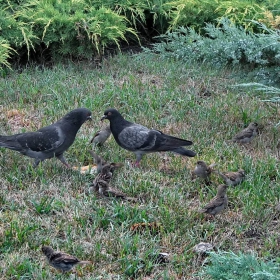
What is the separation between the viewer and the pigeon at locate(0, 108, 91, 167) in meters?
5.86

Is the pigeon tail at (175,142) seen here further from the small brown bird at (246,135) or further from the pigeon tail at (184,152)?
the small brown bird at (246,135)

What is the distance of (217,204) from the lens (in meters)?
5.05

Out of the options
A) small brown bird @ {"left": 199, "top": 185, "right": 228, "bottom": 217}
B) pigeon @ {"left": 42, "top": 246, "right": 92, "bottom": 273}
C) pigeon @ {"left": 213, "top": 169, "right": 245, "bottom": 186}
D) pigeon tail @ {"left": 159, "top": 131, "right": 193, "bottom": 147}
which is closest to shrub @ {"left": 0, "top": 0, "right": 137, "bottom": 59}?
pigeon tail @ {"left": 159, "top": 131, "right": 193, "bottom": 147}

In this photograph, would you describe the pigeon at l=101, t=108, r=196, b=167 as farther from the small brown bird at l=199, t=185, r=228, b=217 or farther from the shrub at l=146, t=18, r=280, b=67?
the shrub at l=146, t=18, r=280, b=67

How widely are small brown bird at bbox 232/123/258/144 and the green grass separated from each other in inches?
3.4

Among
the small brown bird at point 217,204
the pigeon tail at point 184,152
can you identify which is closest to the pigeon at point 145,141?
the pigeon tail at point 184,152

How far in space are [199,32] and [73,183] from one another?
14.9 ft

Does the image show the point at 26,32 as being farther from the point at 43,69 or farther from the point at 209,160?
the point at 209,160

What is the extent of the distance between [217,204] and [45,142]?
77.2 inches

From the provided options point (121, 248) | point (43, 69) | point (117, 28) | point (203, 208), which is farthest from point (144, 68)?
point (121, 248)

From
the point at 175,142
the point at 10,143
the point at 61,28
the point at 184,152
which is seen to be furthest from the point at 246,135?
the point at 61,28

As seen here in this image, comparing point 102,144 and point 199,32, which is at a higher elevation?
point 199,32

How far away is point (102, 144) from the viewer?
657 cm

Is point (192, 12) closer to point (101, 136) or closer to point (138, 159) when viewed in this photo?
point (101, 136)
